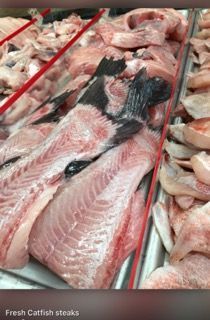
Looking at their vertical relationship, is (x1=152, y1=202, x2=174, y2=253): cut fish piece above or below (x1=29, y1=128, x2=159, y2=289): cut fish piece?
below

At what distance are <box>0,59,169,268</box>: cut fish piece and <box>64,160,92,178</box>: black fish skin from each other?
13mm

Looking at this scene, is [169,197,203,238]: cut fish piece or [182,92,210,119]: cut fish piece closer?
[169,197,203,238]: cut fish piece

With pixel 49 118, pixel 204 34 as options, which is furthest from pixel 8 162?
pixel 204 34

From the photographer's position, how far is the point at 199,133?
136 centimetres

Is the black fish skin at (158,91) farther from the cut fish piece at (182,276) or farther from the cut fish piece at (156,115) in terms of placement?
the cut fish piece at (182,276)

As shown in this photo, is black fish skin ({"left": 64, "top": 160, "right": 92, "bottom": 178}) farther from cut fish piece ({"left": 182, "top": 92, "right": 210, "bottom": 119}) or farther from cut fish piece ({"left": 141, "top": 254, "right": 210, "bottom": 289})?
cut fish piece ({"left": 182, "top": 92, "right": 210, "bottom": 119})

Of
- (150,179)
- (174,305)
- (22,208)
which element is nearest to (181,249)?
(174,305)

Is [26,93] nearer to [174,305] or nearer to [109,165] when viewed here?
[109,165]

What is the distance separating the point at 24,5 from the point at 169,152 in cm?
69

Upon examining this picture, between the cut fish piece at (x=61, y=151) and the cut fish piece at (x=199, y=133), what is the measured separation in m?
0.18

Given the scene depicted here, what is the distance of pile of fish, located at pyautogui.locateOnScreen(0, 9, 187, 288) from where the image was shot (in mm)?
1088

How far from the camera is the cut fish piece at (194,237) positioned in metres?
1.09

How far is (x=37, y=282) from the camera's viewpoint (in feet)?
3.55

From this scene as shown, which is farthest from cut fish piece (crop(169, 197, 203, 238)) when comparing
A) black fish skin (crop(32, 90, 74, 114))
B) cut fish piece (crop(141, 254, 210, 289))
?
black fish skin (crop(32, 90, 74, 114))
